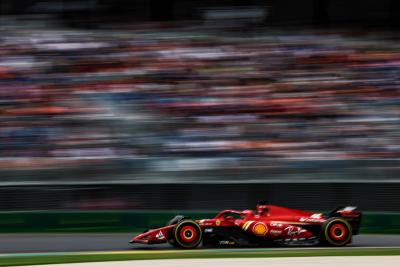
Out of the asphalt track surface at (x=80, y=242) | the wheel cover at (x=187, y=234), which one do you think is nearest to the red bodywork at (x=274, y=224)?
the wheel cover at (x=187, y=234)

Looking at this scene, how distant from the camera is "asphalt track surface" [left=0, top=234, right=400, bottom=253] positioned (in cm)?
968

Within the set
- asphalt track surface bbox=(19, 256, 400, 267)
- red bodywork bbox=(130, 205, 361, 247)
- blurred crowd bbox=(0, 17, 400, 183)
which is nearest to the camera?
asphalt track surface bbox=(19, 256, 400, 267)

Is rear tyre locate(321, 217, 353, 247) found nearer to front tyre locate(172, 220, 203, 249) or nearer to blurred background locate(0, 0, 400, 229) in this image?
front tyre locate(172, 220, 203, 249)

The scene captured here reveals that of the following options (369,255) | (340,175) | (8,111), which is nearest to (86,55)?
(8,111)

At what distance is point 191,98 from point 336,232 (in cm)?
496

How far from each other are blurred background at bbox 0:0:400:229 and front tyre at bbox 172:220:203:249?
7.10 ft

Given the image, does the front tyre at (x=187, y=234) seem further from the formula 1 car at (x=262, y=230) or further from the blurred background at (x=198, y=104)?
the blurred background at (x=198, y=104)

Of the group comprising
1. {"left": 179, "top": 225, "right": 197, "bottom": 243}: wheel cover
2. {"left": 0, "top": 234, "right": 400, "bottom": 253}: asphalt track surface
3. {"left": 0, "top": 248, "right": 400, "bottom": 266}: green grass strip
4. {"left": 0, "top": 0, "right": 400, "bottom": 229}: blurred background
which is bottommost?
{"left": 0, "top": 234, "right": 400, "bottom": 253}: asphalt track surface

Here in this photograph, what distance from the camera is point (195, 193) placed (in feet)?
37.5

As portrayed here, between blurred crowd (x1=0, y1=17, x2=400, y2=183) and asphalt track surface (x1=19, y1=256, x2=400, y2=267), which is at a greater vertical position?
blurred crowd (x1=0, y1=17, x2=400, y2=183)

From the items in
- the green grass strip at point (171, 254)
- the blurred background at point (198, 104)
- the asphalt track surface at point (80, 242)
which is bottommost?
the asphalt track surface at point (80, 242)

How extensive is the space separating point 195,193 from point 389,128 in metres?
3.63

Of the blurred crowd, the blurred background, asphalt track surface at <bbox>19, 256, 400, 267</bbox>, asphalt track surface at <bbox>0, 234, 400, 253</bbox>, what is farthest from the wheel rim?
the blurred crowd

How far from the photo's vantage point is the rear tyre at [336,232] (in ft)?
30.5
